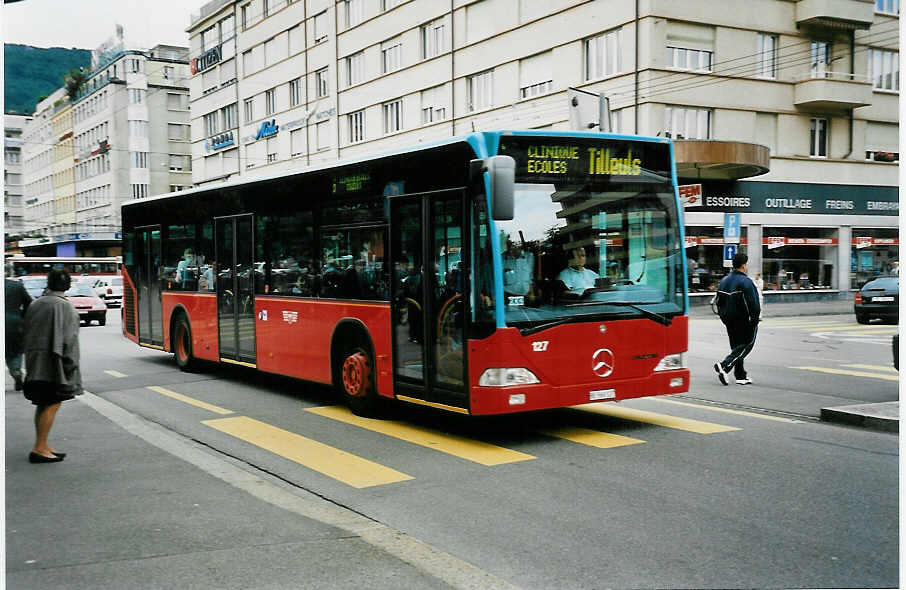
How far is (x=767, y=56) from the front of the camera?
3206 cm

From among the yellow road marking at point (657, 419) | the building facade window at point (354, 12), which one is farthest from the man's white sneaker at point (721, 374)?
the building facade window at point (354, 12)

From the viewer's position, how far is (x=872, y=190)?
30812 mm

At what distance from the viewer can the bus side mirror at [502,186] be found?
7.21 m

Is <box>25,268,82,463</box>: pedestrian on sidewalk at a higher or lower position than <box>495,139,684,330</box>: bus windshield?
lower

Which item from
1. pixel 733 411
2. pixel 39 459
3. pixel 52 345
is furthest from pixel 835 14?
pixel 39 459

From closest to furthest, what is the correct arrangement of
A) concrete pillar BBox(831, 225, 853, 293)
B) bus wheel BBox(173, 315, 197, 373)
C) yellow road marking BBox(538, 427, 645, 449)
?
yellow road marking BBox(538, 427, 645, 449) < bus wheel BBox(173, 315, 197, 373) < concrete pillar BBox(831, 225, 853, 293)

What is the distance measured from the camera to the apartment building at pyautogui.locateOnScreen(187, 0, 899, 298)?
29.9 m

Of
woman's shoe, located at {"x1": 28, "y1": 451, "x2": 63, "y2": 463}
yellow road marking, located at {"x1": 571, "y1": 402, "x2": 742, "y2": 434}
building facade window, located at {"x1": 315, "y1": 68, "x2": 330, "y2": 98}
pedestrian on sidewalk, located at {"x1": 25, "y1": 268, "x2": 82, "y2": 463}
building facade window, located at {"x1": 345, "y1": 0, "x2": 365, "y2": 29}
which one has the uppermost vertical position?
building facade window, located at {"x1": 345, "y1": 0, "x2": 365, "y2": 29}

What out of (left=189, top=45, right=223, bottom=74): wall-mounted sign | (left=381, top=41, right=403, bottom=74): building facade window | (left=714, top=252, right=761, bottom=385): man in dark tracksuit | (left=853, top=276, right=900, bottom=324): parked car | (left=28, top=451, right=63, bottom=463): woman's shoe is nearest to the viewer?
(left=28, top=451, right=63, bottom=463): woman's shoe

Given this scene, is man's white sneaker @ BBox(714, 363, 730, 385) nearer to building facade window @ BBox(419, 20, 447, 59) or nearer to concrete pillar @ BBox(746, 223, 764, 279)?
concrete pillar @ BBox(746, 223, 764, 279)

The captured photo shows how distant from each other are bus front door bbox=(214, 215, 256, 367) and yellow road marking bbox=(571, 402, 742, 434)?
4.87m

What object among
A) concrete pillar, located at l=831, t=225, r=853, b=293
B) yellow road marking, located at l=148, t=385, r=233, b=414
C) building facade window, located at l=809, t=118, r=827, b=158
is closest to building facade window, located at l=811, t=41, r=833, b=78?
building facade window, located at l=809, t=118, r=827, b=158

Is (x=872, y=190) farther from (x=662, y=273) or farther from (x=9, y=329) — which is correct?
(x=9, y=329)

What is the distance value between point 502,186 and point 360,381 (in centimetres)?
326
